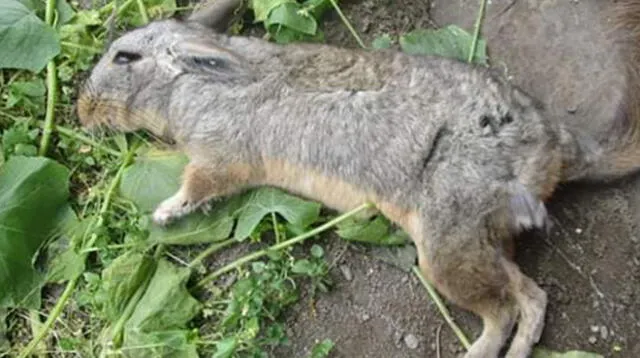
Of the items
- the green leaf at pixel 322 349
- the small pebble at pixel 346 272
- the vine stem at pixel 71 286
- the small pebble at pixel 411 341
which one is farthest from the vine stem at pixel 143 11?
the small pebble at pixel 411 341

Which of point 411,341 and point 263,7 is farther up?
point 263,7

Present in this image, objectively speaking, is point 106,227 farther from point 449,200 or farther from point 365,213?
point 449,200

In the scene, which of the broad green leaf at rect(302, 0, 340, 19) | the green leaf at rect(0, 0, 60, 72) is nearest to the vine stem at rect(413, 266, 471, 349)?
the broad green leaf at rect(302, 0, 340, 19)

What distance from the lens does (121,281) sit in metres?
4.47

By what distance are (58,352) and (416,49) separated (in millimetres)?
1873

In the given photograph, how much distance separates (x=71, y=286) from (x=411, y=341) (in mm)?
1340

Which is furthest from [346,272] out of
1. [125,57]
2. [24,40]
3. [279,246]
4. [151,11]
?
[24,40]

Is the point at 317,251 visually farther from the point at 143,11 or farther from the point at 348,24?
the point at 143,11

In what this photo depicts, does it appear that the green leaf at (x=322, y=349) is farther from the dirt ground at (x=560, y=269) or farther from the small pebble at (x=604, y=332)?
the small pebble at (x=604, y=332)

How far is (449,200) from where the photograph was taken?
4.16m

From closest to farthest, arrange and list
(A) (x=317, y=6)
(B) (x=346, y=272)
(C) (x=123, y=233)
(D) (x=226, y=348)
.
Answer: (D) (x=226, y=348) < (B) (x=346, y=272) < (C) (x=123, y=233) < (A) (x=317, y=6)

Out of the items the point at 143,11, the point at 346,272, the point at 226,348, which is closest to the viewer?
the point at 226,348

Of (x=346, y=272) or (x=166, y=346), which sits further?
(x=346, y=272)

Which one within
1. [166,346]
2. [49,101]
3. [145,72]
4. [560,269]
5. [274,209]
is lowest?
[166,346]
